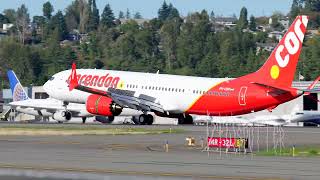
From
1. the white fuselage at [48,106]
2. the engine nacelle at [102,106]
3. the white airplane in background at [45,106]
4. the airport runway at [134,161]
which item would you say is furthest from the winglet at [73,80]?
the airport runway at [134,161]

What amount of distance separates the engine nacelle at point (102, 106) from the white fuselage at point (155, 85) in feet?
7.24

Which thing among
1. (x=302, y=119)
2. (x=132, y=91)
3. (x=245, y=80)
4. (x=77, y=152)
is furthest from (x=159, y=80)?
(x=77, y=152)

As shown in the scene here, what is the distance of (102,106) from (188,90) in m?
6.49

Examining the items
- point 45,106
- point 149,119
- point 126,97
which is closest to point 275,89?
point 149,119

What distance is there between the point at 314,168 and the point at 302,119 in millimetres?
55235

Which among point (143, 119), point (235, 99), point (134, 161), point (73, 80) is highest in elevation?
point (73, 80)

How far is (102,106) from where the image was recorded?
272 ft

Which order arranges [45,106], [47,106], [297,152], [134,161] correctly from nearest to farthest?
[134,161] → [297,152] → [47,106] → [45,106]

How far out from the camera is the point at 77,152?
50.6m

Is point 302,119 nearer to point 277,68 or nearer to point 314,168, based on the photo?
point 277,68

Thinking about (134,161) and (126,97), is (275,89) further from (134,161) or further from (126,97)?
(134,161)

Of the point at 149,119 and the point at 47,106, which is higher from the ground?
the point at 47,106

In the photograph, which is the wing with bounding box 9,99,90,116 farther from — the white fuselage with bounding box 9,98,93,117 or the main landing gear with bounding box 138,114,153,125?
the main landing gear with bounding box 138,114,153,125

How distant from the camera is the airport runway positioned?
38844mm
